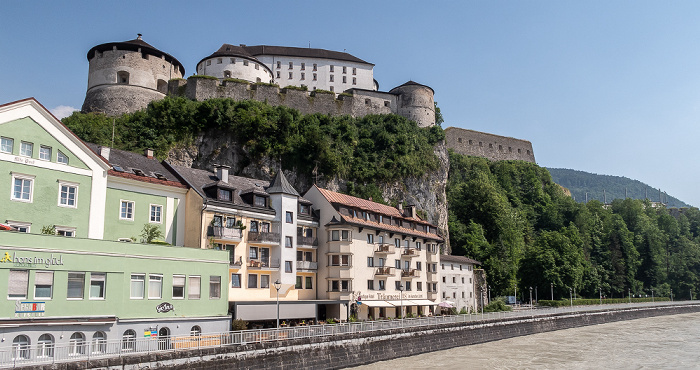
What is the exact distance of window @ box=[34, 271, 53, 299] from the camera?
73.9 ft

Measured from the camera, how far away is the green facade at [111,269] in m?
22.1

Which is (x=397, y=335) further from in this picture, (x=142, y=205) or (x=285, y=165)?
(x=285, y=165)

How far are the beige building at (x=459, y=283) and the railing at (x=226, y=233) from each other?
27.3 meters

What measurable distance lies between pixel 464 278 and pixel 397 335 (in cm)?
2925

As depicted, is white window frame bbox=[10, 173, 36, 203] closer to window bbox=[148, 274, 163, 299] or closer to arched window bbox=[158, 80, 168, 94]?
window bbox=[148, 274, 163, 299]

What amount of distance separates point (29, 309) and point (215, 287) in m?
9.40

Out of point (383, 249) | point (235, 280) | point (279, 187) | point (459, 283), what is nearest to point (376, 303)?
point (383, 249)

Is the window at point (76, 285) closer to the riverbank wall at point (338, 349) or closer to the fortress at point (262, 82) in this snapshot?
the riverbank wall at point (338, 349)

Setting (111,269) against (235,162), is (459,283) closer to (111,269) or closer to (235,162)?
(235,162)

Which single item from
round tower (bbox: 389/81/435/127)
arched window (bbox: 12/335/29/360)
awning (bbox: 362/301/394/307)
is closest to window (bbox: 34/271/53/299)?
arched window (bbox: 12/335/29/360)

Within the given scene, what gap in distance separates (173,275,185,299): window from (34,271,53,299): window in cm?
595

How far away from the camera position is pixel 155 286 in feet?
88.0

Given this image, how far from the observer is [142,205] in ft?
107

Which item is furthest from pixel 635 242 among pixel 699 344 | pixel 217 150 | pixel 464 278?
pixel 217 150
